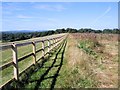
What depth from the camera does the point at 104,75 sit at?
10438 millimetres

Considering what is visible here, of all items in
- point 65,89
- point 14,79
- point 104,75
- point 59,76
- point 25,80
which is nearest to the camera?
point 65,89

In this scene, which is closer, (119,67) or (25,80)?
(25,80)

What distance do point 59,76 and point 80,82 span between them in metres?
1.12

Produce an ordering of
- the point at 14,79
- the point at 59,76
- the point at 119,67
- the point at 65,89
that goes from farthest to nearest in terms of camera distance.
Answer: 1. the point at 119,67
2. the point at 59,76
3. the point at 14,79
4. the point at 65,89

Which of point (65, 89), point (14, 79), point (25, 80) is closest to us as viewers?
point (65, 89)

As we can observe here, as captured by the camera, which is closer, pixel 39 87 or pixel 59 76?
pixel 39 87

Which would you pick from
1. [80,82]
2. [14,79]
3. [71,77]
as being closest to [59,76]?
[71,77]

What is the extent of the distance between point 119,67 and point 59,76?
391cm

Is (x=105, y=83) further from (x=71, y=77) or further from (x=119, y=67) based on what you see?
(x=119, y=67)

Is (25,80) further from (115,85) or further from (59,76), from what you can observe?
(115,85)

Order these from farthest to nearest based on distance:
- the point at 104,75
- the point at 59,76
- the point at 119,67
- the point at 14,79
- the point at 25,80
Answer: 1. the point at 119,67
2. the point at 104,75
3. the point at 59,76
4. the point at 25,80
5. the point at 14,79

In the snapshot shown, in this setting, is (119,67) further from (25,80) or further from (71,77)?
(25,80)

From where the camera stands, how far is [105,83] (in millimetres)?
9102

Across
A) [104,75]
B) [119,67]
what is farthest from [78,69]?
[119,67]
